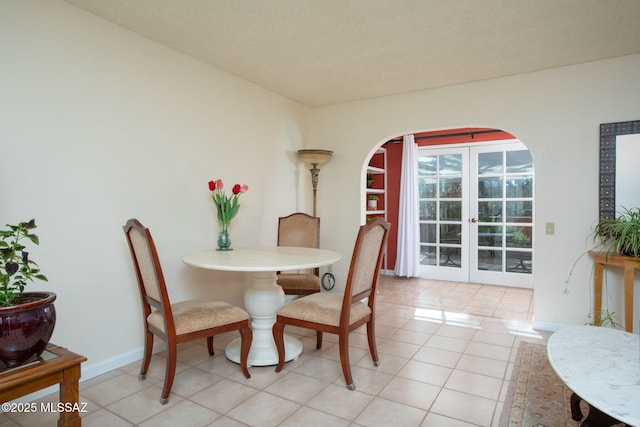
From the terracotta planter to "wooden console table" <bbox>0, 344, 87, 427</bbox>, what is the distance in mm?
41

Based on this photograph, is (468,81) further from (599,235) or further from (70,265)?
(70,265)

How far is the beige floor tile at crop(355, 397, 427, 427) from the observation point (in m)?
1.99

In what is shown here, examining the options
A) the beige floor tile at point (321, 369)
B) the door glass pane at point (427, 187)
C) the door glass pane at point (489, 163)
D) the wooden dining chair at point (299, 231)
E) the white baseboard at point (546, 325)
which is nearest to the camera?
the beige floor tile at point (321, 369)

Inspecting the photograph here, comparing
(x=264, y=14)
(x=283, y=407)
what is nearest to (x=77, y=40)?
(x=264, y=14)

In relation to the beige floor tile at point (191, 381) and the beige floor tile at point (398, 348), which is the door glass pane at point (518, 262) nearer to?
the beige floor tile at point (398, 348)

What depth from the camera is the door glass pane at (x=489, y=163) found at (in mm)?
5227

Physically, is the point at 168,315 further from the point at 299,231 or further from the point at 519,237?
the point at 519,237

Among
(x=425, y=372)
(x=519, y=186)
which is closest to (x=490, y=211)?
(x=519, y=186)

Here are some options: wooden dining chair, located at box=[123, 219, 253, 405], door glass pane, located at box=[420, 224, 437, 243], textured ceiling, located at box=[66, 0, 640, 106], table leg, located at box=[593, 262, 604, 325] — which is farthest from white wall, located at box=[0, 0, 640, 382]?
door glass pane, located at box=[420, 224, 437, 243]

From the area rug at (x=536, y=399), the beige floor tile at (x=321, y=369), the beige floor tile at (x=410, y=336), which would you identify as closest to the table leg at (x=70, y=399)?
the beige floor tile at (x=321, y=369)

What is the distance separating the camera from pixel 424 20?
2547 mm

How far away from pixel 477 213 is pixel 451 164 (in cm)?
80

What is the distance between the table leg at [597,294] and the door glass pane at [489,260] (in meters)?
2.00

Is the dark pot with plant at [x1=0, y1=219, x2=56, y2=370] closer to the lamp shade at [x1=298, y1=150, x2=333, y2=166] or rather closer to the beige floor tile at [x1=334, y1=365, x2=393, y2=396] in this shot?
the beige floor tile at [x1=334, y1=365, x2=393, y2=396]
